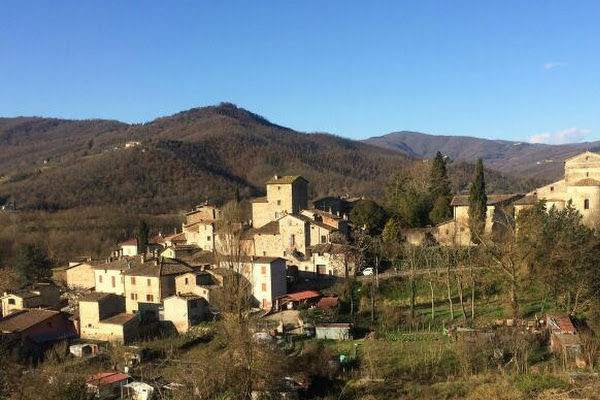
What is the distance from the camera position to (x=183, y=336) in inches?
1105

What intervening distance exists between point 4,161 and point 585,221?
490ft

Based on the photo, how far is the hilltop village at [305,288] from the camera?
66.6ft

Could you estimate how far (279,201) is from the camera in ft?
132

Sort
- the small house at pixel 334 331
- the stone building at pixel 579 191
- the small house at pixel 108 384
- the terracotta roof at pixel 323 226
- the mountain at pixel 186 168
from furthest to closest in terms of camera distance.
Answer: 1. the mountain at pixel 186 168
2. the terracotta roof at pixel 323 226
3. the stone building at pixel 579 191
4. the small house at pixel 334 331
5. the small house at pixel 108 384

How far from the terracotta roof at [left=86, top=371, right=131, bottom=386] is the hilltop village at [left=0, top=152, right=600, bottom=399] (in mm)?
72

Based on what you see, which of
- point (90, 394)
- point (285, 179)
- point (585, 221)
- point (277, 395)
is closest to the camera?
point (277, 395)

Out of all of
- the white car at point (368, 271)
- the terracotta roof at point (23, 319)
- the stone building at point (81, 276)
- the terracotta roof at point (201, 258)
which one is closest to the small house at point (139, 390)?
the terracotta roof at point (23, 319)

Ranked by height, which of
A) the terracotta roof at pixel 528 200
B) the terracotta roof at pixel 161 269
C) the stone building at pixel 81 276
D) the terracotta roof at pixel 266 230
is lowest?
the stone building at pixel 81 276

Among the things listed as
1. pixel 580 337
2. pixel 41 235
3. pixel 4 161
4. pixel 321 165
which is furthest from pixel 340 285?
pixel 4 161

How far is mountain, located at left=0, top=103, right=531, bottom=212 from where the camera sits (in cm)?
8781

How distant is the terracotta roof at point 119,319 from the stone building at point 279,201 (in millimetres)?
13072

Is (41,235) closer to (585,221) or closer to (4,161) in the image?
(585,221)

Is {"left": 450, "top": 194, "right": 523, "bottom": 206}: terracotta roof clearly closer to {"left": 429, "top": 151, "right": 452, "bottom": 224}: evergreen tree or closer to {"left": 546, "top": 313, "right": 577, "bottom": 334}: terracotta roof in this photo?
{"left": 429, "top": 151, "right": 452, "bottom": 224}: evergreen tree

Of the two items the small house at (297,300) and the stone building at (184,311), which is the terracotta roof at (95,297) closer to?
the stone building at (184,311)
